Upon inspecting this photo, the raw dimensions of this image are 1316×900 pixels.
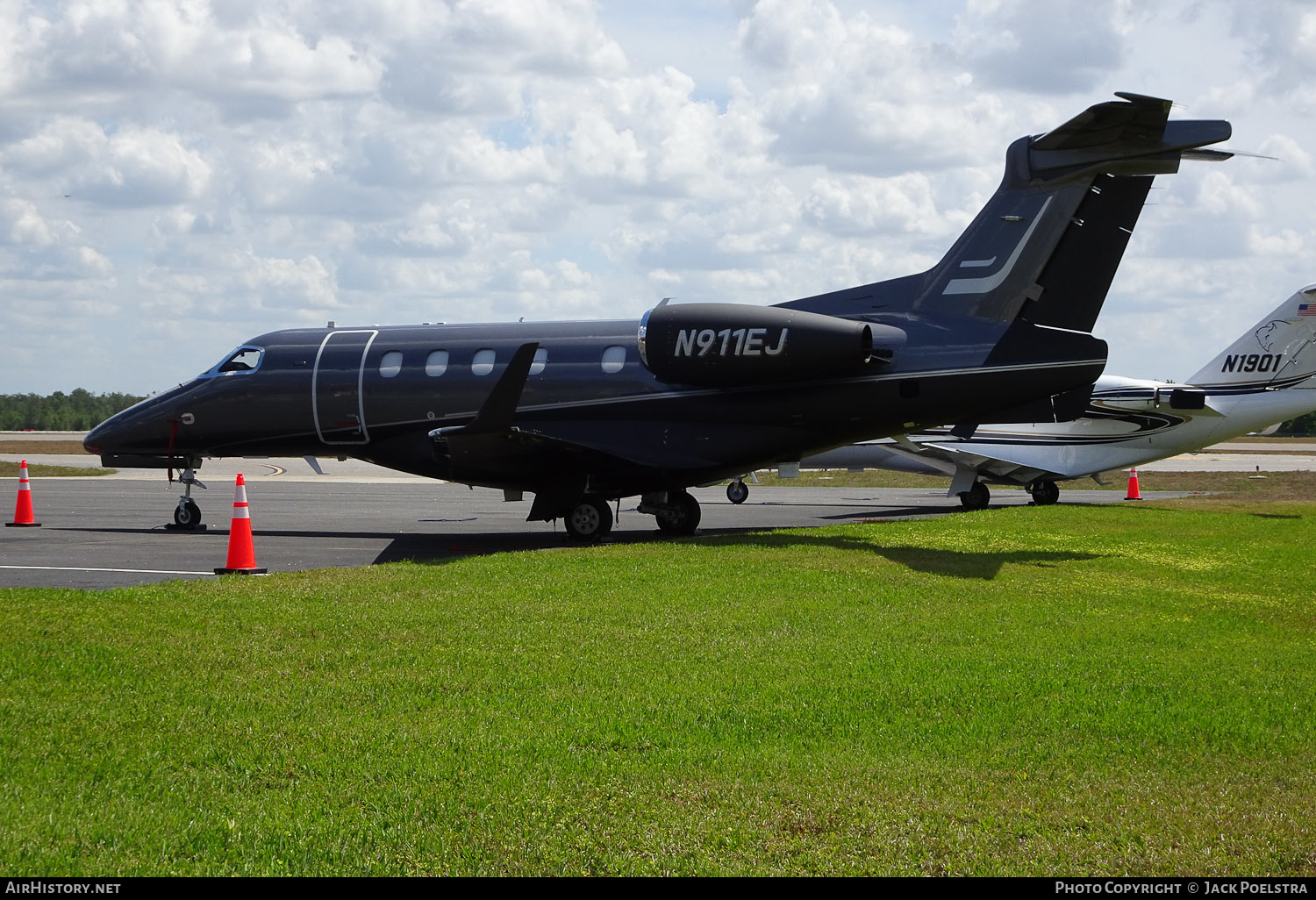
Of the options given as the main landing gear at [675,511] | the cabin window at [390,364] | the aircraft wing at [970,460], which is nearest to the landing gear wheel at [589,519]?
the main landing gear at [675,511]

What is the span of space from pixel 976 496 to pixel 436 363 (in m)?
15.1

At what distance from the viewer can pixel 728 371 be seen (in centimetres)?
1667

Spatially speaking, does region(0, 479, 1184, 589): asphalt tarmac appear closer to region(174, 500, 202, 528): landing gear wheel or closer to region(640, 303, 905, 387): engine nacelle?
region(174, 500, 202, 528): landing gear wheel

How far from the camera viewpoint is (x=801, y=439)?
56.1ft

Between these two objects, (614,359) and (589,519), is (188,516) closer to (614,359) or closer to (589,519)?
(589,519)

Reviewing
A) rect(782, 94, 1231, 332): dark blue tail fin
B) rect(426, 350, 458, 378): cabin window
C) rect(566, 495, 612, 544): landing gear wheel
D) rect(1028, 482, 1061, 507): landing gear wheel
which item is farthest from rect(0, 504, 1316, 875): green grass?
rect(1028, 482, 1061, 507): landing gear wheel

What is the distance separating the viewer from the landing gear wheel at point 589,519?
712 inches

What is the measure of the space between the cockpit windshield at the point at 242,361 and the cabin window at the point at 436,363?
320cm

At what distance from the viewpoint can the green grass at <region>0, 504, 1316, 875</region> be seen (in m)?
4.77

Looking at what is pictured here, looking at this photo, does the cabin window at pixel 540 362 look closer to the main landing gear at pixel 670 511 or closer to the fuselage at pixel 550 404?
the fuselage at pixel 550 404

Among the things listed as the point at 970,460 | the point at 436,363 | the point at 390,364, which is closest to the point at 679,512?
the point at 436,363

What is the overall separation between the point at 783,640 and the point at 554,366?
9970mm

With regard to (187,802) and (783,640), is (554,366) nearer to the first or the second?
(783,640)
